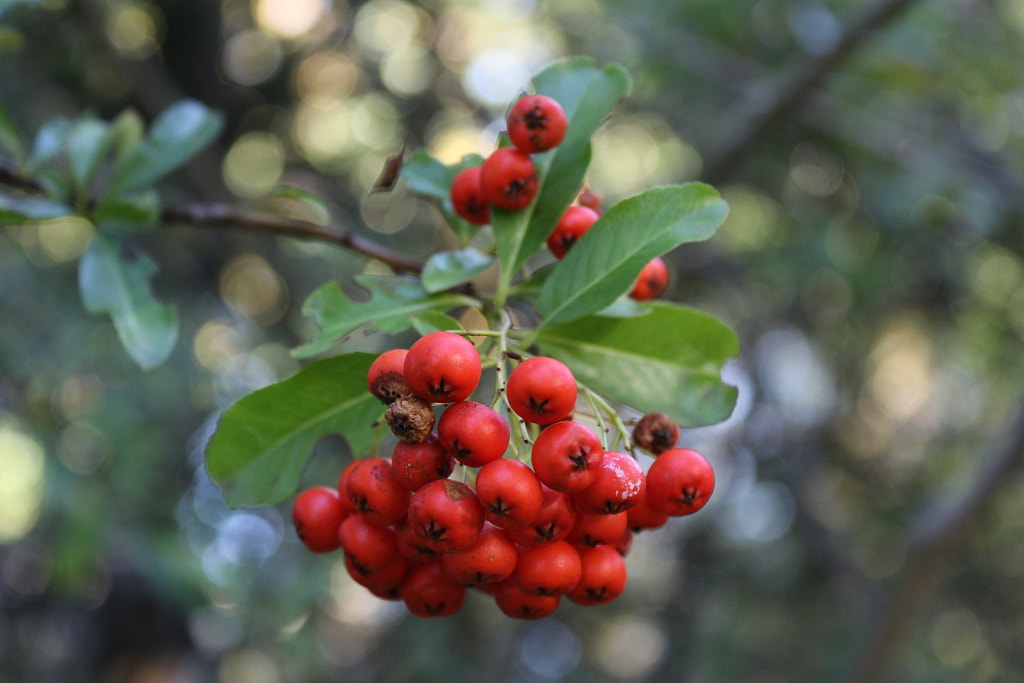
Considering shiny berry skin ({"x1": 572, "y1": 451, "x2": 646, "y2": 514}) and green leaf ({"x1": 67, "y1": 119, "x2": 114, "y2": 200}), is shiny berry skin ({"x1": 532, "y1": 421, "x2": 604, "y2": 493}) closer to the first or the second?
shiny berry skin ({"x1": 572, "y1": 451, "x2": 646, "y2": 514})

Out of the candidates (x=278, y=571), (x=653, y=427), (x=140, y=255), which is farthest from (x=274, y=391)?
(x=278, y=571)

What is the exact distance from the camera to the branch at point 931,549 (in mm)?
2742

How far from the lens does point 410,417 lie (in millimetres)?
979

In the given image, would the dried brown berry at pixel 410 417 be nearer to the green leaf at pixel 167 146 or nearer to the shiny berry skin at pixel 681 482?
the shiny berry skin at pixel 681 482

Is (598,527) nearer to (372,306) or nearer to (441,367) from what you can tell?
(441,367)

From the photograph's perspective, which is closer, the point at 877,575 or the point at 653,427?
the point at 653,427

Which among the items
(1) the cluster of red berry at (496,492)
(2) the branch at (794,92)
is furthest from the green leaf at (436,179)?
(2) the branch at (794,92)

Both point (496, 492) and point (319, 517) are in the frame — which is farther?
point (319, 517)

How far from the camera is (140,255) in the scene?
168cm

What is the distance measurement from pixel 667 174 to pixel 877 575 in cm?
381

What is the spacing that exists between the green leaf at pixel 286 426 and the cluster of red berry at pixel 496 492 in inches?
4.2

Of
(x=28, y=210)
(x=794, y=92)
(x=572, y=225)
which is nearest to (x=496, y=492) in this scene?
(x=572, y=225)

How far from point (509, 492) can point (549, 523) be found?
4.5 inches

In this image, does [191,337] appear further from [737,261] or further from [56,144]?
[737,261]
